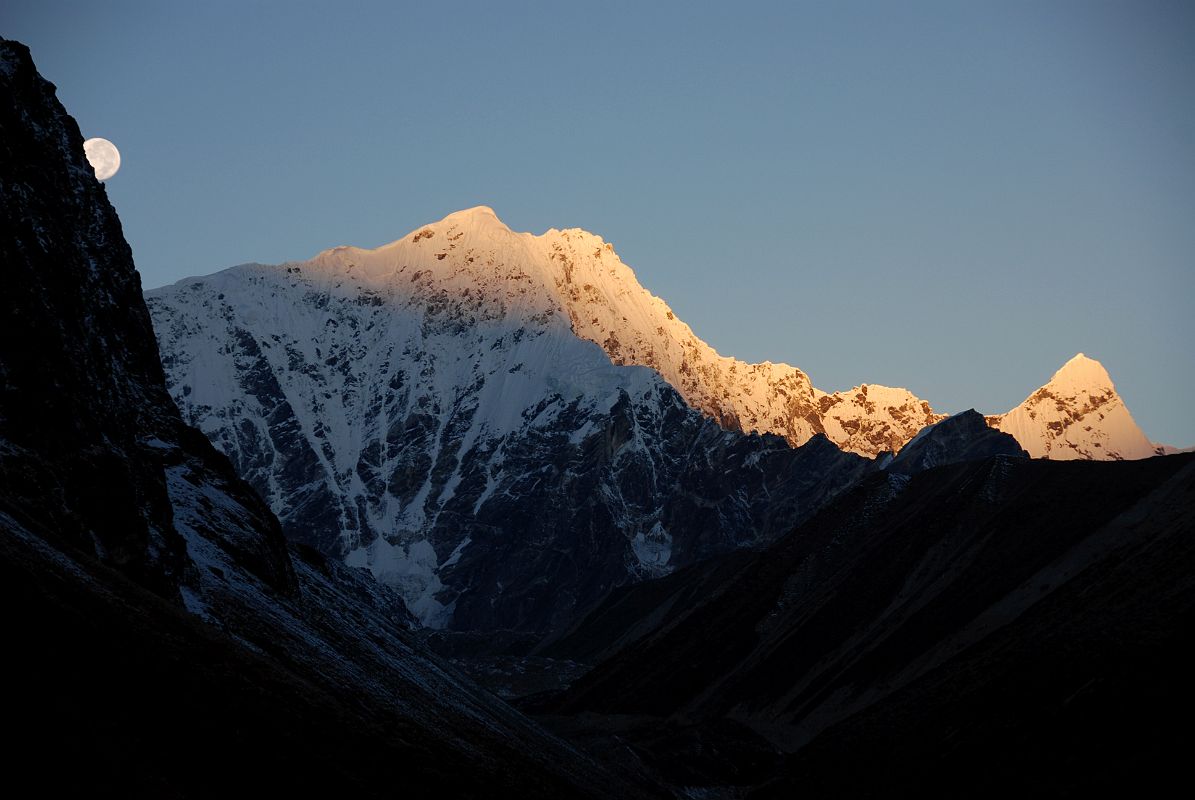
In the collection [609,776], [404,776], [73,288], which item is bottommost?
[609,776]

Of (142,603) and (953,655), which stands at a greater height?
(142,603)

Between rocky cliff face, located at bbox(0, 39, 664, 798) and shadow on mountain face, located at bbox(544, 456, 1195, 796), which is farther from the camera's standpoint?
shadow on mountain face, located at bbox(544, 456, 1195, 796)

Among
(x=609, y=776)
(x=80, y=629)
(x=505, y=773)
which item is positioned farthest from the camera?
(x=609, y=776)

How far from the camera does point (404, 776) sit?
56094 mm

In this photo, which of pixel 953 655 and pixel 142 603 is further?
pixel 953 655

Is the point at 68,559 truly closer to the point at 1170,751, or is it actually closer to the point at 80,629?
the point at 80,629

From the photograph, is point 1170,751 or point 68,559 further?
point 1170,751

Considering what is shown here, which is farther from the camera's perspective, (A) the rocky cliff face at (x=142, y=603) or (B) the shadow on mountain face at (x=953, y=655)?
(B) the shadow on mountain face at (x=953, y=655)

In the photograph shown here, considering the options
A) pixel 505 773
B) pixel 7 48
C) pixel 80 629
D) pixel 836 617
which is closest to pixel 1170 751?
pixel 505 773

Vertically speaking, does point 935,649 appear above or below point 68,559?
below

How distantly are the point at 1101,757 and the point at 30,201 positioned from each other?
5809 centimetres

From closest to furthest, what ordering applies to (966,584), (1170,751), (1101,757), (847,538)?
(1170,751), (1101,757), (966,584), (847,538)

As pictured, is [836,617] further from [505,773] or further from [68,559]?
[68,559]

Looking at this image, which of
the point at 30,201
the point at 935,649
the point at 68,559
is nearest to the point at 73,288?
the point at 30,201
